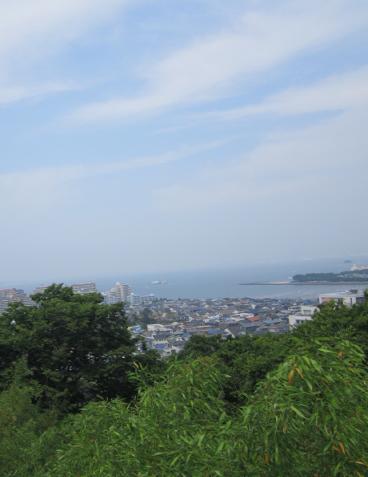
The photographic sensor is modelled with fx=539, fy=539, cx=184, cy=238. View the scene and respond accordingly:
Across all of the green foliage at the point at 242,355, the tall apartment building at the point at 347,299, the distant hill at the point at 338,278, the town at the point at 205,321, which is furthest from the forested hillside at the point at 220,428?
the distant hill at the point at 338,278

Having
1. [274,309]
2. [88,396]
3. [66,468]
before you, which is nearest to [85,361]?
[88,396]

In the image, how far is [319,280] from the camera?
7162 cm

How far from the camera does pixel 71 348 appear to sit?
1584 cm

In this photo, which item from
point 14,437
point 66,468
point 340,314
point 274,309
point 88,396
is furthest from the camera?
point 274,309

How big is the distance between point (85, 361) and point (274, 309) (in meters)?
25.1

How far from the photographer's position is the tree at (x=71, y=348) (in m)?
15.2

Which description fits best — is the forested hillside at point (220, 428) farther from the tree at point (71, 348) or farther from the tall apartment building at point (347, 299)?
the tall apartment building at point (347, 299)

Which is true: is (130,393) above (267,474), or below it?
below

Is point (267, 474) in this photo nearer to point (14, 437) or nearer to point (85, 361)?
point (14, 437)

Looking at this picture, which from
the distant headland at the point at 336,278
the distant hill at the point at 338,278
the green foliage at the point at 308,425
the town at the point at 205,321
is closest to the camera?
the green foliage at the point at 308,425

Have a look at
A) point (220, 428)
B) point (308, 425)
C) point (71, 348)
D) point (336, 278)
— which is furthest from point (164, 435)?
point (336, 278)

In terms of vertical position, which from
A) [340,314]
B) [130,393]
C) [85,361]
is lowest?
[130,393]

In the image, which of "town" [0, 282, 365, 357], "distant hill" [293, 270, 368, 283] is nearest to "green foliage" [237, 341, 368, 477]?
"town" [0, 282, 365, 357]

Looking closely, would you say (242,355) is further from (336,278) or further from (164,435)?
(336,278)
